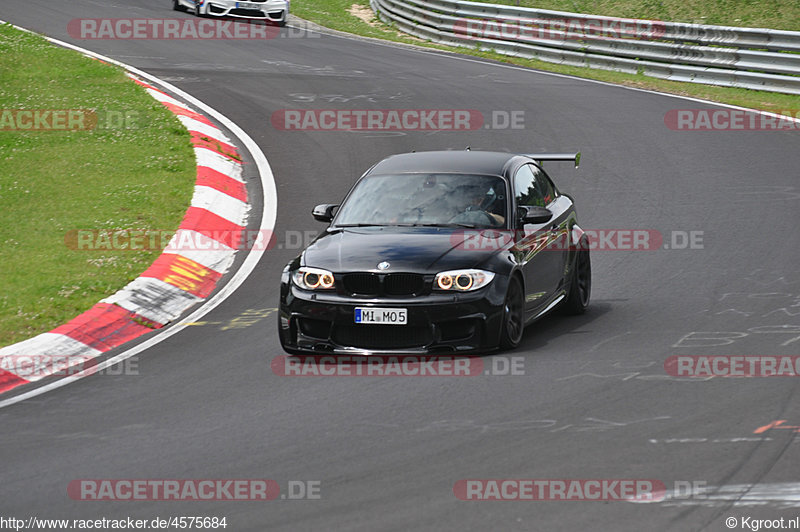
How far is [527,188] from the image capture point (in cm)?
1037

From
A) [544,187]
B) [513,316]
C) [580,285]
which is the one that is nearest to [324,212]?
[513,316]

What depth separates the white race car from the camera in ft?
97.7

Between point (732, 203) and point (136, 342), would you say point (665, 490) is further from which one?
point (732, 203)

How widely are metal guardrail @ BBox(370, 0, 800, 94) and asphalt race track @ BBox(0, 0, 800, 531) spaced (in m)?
7.24

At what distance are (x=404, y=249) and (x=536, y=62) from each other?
17.7m

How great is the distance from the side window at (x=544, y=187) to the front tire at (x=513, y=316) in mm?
1593

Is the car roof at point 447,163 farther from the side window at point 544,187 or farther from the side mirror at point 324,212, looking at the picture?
the side mirror at point 324,212

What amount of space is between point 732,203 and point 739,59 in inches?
357

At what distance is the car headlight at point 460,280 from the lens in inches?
345

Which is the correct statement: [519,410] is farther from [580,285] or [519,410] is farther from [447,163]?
[580,285]

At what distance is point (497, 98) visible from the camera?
67.6 ft

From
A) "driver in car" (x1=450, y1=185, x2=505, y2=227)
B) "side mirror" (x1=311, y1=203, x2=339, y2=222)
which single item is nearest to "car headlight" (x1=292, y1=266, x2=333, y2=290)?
"side mirror" (x1=311, y1=203, x2=339, y2=222)

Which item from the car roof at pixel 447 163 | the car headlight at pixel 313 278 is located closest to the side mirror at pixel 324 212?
the car roof at pixel 447 163

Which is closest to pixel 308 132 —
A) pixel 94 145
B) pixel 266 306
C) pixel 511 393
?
pixel 94 145
